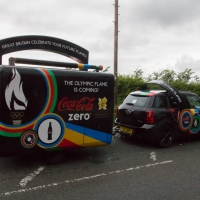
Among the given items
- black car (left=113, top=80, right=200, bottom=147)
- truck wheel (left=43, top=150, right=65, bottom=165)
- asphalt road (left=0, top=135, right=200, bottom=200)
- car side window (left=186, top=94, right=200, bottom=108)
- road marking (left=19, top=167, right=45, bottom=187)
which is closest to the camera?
asphalt road (left=0, top=135, right=200, bottom=200)

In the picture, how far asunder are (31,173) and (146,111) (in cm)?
325

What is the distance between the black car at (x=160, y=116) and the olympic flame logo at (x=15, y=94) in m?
3.09

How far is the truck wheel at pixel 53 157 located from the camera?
5.06 m

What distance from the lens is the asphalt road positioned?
3816 millimetres

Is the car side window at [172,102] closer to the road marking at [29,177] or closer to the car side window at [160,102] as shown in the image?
the car side window at [160,102]

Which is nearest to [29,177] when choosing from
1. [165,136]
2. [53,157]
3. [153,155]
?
[53,157]

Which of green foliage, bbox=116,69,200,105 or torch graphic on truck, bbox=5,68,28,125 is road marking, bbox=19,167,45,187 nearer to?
torch graphic on truck, bbox=5,68,28,125

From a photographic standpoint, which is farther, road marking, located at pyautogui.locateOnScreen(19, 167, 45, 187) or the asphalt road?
road marking, located at pyautogui.locateOnScreen(19, 167, 45, 187)

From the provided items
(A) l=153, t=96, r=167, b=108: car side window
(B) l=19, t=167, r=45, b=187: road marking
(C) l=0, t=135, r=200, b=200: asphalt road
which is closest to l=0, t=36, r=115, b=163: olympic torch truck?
(B) l=19, t=167, r=45, b=187: road marking

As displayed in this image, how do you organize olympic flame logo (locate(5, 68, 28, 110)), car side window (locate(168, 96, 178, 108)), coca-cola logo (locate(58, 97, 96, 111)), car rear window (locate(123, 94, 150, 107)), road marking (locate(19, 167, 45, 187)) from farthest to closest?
car side window (locate(168, 96, 178, 108)), car rear window (locate(123, 94, 150, 107)), coca-cola logo (locate(58, 97, 96, 111)), olympic flame logo (locate(5, 68, 28, 110)), road marking (locate(19, 167, 45, 187))

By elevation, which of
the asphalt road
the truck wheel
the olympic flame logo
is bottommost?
the asphalt road

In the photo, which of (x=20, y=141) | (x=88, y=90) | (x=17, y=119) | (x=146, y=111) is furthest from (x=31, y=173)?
(x=146, y=111)

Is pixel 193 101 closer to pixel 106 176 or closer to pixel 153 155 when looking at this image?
pixel 153 155

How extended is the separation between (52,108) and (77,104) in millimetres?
530
